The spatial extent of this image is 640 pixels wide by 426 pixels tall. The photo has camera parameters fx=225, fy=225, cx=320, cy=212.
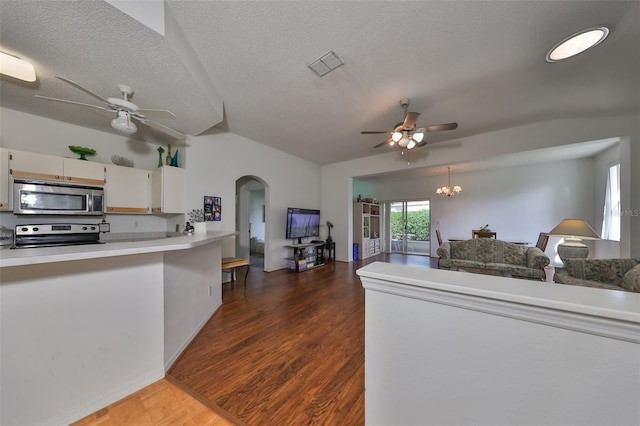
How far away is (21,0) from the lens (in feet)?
4.47

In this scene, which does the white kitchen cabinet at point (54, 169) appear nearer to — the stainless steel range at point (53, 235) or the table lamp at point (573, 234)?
the stainless steel range at point (53, 235)

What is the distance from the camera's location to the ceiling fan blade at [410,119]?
274 centimetres

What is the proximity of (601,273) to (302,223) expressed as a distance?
4638 mm

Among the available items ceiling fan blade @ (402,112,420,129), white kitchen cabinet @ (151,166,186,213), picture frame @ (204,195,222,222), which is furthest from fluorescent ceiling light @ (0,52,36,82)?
ceiling fan blade @ (402,112,420,129)

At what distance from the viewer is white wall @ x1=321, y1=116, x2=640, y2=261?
120 inches

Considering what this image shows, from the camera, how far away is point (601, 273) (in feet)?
8.38

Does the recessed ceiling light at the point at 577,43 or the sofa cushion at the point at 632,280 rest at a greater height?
the recessed ceiling light at the point at 577,43

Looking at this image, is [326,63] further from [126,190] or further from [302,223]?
[302,223]

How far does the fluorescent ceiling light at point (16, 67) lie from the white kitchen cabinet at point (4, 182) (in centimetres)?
107

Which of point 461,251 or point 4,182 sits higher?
point 4,182

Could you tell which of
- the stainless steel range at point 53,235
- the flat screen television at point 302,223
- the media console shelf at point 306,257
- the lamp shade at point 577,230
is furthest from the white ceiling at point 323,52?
the media console shelf at point 306,257

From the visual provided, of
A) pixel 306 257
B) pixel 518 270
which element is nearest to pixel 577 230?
pixel 518 270

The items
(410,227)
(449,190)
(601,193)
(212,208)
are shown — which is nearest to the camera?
(212,208)

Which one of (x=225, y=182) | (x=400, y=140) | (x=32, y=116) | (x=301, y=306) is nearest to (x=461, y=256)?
(x=400, y=140)
